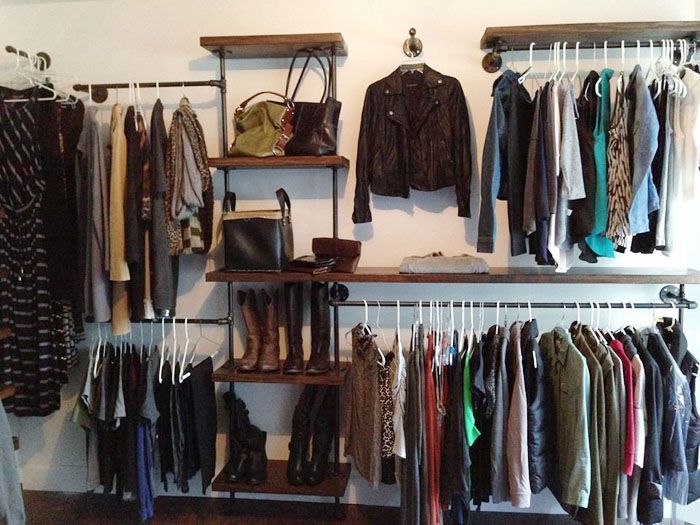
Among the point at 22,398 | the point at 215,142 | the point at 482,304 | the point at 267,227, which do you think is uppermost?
the point at 215,142

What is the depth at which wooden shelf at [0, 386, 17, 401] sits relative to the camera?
2328mm

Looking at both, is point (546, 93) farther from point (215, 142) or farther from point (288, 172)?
point (215, 142)

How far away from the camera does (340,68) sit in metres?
2.47

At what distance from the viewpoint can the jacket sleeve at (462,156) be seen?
2305 millimetres

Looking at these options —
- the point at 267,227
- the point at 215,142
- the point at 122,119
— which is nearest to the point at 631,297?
the point at 267,227

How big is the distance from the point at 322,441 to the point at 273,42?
1767 millimetres

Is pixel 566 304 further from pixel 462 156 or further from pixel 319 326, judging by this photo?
pixel 319 326

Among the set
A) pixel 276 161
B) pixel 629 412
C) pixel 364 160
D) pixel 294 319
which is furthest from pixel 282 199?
pixel 629 412

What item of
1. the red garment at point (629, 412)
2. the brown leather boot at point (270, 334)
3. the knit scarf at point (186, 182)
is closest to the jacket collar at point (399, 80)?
the knit scarf at point (186, 182)

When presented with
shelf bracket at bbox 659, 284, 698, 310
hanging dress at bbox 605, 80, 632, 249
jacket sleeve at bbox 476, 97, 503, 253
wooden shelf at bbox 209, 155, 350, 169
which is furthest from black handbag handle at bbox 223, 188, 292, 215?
shelf bracket at bbox 659, 284, 698, 310

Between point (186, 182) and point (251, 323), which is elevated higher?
point (186, 182)

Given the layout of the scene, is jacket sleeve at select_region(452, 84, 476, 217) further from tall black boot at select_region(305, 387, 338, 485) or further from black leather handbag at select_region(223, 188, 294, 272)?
tall black boot at select_region(305, 387, 338, 485)

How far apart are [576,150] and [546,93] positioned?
250 millimetres

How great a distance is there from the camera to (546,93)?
2.04m
